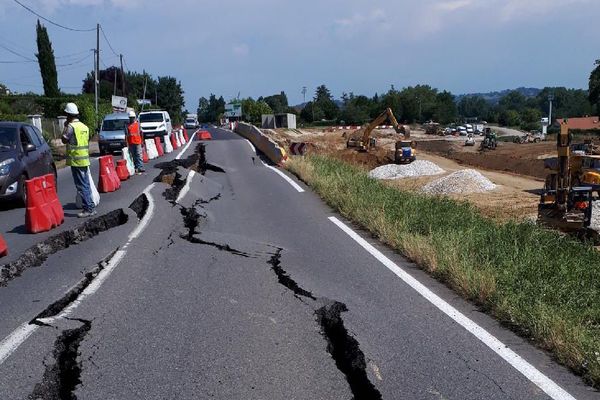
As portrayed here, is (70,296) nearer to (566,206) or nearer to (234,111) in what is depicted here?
(566,206)

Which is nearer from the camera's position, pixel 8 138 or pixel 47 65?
pixel 8 138

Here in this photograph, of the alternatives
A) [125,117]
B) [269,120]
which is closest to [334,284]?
[125,117]

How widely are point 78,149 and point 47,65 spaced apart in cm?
5845

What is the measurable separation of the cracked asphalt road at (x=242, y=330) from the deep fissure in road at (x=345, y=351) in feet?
0.05

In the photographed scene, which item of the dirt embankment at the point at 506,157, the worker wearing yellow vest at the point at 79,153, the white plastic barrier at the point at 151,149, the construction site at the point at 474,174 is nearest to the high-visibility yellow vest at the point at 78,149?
the worker wearing yellow vest at the point at 79,153

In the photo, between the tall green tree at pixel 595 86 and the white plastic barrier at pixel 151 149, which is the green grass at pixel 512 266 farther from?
the tall green tree at pixel 595 86

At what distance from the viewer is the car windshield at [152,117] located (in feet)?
125

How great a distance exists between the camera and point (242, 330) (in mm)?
5875

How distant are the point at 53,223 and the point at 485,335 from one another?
772 centimetres

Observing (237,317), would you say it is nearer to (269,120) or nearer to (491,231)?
(491,231)

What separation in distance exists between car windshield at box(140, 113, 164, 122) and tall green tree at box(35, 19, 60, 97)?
29.5 metres

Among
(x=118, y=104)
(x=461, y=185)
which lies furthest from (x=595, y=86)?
(x=461, y=185)

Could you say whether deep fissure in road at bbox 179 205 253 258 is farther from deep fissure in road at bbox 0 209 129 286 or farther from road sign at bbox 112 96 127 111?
road sign at bbox 112 96 127 111

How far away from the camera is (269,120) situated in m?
93.2
